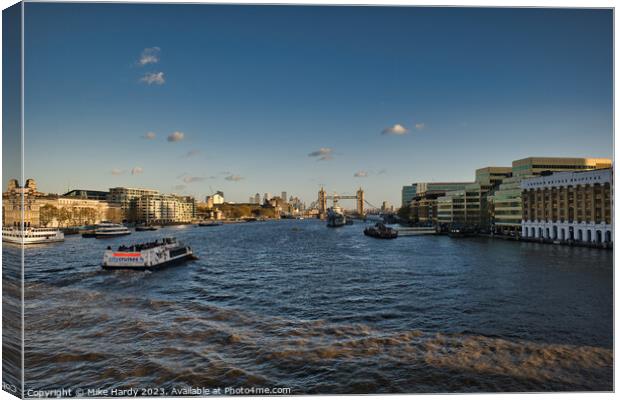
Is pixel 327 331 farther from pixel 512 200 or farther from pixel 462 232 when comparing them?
pixel 462 232

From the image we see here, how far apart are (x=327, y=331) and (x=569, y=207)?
19.2 m

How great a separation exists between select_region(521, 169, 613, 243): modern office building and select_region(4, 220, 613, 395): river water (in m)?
2.73

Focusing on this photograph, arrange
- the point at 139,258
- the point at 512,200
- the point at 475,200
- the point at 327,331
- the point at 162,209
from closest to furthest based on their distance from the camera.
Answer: the point at 327,331 < the point at 139,258 < the point at 512,200 < the point at 475,200 < the point at 162,209

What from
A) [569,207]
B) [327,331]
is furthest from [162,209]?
[327,331]

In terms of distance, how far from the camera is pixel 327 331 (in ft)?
27.9

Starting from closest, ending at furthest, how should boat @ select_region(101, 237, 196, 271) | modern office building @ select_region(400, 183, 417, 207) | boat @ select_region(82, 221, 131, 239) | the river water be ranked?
the river water → boat @ select_region(101, 237, 196, 271) → boat @ select_region(82, 221, 131, 239) → modern office building @ select_region(400, 183, 417, 207)

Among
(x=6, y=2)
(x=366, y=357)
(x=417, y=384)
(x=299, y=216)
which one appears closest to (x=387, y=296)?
(x=366, y=357)

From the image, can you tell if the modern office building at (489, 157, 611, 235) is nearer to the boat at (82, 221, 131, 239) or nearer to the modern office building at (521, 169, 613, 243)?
the modern office building at (521, 169, 613, 243)

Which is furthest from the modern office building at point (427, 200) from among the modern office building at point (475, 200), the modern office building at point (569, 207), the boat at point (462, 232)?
the modern office building at point (569, 207)

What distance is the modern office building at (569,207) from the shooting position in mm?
17719

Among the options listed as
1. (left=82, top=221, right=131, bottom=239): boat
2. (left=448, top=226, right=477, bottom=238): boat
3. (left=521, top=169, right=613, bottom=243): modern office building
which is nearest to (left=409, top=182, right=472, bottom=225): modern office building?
(left=448, top=226, right=477, bottom=238): boat

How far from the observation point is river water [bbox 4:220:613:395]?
617 cm

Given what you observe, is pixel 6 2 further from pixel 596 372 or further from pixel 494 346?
pixel 596 372

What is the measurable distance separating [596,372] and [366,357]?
3380 mm
